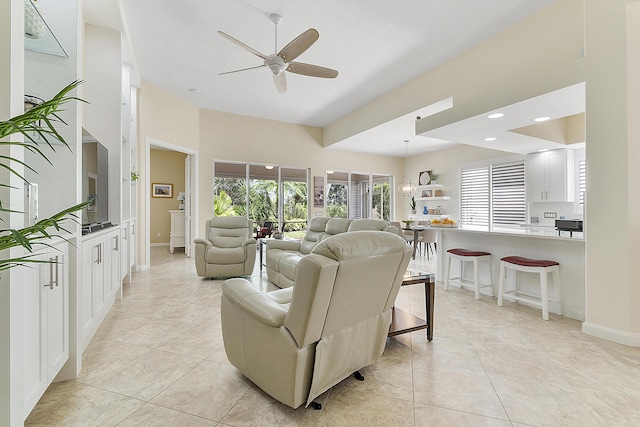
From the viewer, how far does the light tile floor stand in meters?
1.65

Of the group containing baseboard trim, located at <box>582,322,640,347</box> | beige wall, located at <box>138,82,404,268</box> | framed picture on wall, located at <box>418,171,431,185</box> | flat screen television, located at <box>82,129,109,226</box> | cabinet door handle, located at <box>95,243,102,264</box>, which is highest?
beige wall, located at <box>138,82,404,268</box>

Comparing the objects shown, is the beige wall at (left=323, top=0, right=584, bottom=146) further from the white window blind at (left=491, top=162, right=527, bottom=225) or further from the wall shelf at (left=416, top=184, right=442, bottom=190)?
the wall shelf at (left=416, top=184, right=442, bottom=190)

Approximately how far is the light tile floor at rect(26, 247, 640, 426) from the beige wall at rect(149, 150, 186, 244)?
6.03 meters

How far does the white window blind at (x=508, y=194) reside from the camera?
22.3ft

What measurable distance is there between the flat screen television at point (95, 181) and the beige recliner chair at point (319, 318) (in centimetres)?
176

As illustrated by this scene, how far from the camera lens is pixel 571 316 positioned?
322 centimetres

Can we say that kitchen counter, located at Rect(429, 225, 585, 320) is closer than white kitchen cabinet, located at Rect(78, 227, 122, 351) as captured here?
No

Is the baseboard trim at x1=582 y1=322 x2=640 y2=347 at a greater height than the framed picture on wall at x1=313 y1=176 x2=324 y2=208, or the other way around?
the framed picture on wall at x1=313 y1=176 x2=324 y2=208

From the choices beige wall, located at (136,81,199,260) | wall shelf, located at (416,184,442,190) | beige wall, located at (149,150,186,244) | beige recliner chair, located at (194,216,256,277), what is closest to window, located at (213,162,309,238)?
beige wall, located at (136,81,199,260)

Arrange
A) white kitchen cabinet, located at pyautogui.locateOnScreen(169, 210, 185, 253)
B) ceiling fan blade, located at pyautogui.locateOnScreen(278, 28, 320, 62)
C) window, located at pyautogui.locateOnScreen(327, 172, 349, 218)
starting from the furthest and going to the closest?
window, located at pyautogui.locateOnScreen(327, 172, 349, 218), white kitchen cabinet, located at pyautogui.locateOnScreen(169, 210, 185, 253), ceiling fan blade, located at pyautogui.locateOnScreen(278, 28, 320, 62)

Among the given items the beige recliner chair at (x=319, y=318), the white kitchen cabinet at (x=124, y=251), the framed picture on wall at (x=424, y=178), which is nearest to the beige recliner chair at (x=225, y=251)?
the white kitchen cabinet at (x=124, y=251)

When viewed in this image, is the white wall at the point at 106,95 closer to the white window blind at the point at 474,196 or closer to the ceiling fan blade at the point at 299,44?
the ceiling fan blade at the point at 299,44

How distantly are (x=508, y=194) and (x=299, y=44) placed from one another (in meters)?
6.22

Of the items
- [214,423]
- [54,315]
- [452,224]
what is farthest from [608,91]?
[54,315]
